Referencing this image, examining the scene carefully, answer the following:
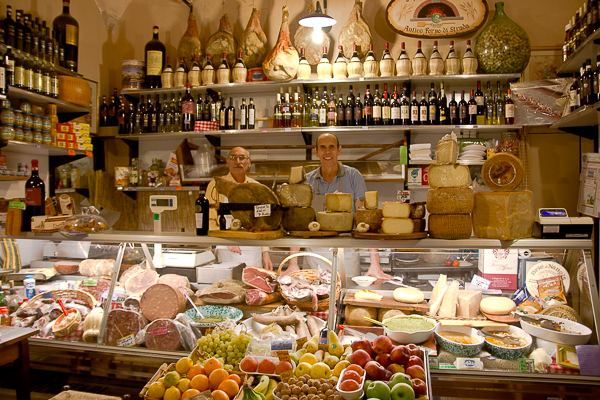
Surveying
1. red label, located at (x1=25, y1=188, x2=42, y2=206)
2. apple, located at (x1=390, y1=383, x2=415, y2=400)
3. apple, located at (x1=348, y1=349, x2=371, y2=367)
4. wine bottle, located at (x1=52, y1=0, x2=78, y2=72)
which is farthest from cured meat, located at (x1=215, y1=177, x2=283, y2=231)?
wine bottle, located at (x1=52, y1=0, x2=78, y2=72)

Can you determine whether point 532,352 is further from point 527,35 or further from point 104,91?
point 104,91

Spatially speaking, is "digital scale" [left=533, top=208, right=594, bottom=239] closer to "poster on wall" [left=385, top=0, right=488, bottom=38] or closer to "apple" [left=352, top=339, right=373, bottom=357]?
"apple" [left=352, top=339, right=373, bottom=357]

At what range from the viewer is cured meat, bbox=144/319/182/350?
7.75ft

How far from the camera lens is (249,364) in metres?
1.92

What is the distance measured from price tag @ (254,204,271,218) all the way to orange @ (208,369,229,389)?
2.66 feet

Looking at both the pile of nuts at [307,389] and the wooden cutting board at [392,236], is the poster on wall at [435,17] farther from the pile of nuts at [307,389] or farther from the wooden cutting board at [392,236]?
the pile of nuts at [307,389]

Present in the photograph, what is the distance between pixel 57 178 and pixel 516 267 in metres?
5.15

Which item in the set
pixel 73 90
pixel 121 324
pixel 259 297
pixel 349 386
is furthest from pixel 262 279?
pixel 73 90

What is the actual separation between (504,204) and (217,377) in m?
1.61

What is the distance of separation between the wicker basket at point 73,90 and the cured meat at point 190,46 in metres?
1.23

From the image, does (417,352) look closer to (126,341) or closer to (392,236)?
(392,236)

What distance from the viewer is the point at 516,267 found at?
2.40 meters

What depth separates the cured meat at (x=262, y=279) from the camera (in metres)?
2.63

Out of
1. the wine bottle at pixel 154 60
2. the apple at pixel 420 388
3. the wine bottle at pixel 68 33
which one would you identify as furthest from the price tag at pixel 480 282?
the wine bottle at pixel 68 33
